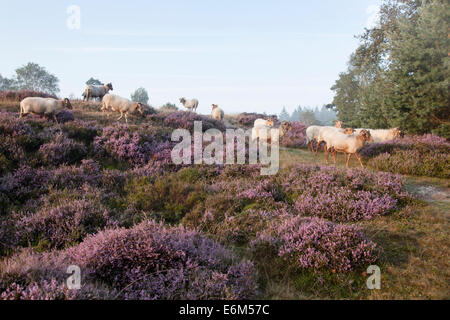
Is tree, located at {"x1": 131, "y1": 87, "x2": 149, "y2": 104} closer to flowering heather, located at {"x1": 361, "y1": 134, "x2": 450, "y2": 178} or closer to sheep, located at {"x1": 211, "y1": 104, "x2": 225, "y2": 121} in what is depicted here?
sheep, located at {"x1": 211, "y1": 104, "x2": 225, "y2": 121}

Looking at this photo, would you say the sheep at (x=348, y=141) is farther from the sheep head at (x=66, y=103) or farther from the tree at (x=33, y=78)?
the tree at (x=33, y=78)

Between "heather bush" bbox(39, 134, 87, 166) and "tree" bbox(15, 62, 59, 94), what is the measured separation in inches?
2736

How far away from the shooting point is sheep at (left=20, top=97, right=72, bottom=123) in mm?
11352

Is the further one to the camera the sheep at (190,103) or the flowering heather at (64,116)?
the sheep at (190,103)

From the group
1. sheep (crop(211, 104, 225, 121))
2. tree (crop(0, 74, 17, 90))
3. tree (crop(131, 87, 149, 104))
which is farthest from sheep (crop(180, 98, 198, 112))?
tree (crop(0, 74, 17, 90))

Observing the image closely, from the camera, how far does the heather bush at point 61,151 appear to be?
8680mm

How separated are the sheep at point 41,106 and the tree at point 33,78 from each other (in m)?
66.1

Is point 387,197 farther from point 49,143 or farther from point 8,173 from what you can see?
point 49,143

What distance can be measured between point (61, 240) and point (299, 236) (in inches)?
173

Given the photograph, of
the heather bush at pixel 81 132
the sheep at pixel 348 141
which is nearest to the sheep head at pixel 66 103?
the heather bush at pixel 81 132

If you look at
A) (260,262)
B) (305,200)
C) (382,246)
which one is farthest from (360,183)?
(260,262)

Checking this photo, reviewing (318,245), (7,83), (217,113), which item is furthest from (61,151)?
(7,83)

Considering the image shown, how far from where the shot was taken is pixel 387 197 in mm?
6449

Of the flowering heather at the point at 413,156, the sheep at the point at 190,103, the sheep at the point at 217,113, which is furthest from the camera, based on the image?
the sheep at the point at 190,103
